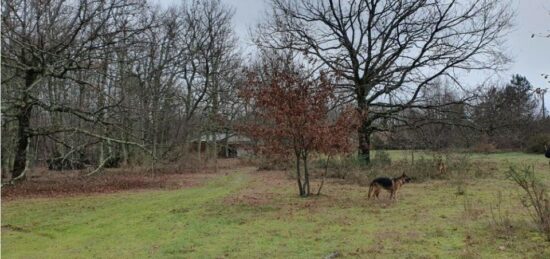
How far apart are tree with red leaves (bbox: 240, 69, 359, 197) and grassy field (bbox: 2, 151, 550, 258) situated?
143cm

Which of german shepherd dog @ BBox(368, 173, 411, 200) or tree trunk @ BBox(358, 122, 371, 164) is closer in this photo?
german shepherd dog @ BBox(368, 173, 411, 200)

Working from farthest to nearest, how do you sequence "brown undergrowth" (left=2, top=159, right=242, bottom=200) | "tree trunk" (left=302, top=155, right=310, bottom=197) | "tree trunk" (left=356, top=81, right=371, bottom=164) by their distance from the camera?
"tree trunk" (left=356, top=81, right=371, bottom=164) < "brown undergrowth" (left=2, top=159, right=242, bottom=200) < "tree trunk" (left=302, top=155, right=310, bottom=197)

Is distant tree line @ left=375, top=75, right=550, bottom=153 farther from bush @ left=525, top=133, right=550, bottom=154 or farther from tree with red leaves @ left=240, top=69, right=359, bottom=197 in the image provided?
tree with red leaves @ left=240, top=69, right=359, bottom=197

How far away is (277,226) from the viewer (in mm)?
9578

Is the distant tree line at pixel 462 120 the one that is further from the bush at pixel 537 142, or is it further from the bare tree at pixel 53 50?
the bare tree at pixel 53 50

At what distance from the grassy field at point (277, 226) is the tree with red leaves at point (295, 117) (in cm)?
143

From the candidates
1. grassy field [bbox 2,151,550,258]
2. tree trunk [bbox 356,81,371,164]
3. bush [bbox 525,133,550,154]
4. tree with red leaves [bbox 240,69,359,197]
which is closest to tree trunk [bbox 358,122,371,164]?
tree trunk [bbox 356,81,371,164]

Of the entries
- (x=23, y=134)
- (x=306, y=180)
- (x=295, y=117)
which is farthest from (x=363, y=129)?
(x=23, y=134)

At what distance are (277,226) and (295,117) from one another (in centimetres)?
385

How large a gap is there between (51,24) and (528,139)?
102ft

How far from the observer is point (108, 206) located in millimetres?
13836

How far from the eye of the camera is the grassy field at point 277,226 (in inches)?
285

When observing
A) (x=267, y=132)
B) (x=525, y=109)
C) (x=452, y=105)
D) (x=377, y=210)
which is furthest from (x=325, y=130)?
(x=525, y=109)

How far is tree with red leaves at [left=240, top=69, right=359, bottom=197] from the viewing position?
1280 cm
